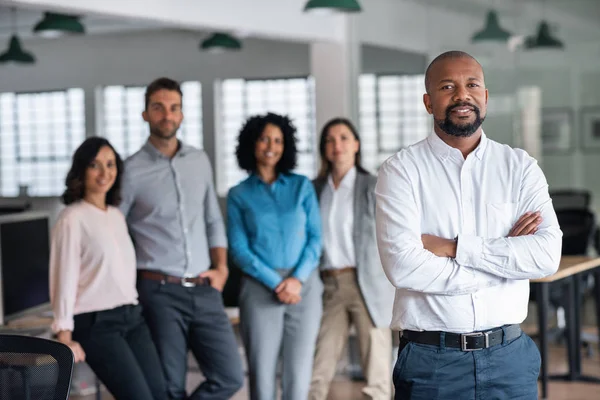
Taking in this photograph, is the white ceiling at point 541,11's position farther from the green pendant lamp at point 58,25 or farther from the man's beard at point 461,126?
the man's beard at point 461,126

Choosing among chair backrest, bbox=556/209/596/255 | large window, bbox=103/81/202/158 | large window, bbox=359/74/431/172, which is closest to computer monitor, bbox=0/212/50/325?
large window, bbox=359/74/431/172

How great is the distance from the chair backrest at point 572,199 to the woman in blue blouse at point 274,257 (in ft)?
14.2

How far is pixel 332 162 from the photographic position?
5.11 m

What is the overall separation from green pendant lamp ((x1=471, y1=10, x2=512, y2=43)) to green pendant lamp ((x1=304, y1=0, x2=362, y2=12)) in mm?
2526

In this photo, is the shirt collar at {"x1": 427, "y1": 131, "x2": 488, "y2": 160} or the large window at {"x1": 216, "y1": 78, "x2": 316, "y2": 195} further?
the large window at {"x1": 216, "y1": 78, "x2": 316, "y2": 195}

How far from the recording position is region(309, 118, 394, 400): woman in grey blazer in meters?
4.86

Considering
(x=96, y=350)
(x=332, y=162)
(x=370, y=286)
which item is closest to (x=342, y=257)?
(x=370, y=286)

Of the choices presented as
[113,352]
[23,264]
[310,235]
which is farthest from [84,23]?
[113,352]

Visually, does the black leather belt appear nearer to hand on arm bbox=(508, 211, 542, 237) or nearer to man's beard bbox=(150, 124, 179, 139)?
hand on arm bbox=(508, 211, 542, 237)

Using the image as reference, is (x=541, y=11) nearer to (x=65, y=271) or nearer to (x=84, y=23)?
(x=65, y=271)

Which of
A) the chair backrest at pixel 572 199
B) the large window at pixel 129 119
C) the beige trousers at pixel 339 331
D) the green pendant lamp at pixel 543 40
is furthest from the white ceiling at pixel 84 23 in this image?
the beige trousers at pixel 339 331

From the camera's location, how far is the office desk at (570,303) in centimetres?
579

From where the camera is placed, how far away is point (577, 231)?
7703mm

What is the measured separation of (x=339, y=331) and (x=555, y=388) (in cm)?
204
